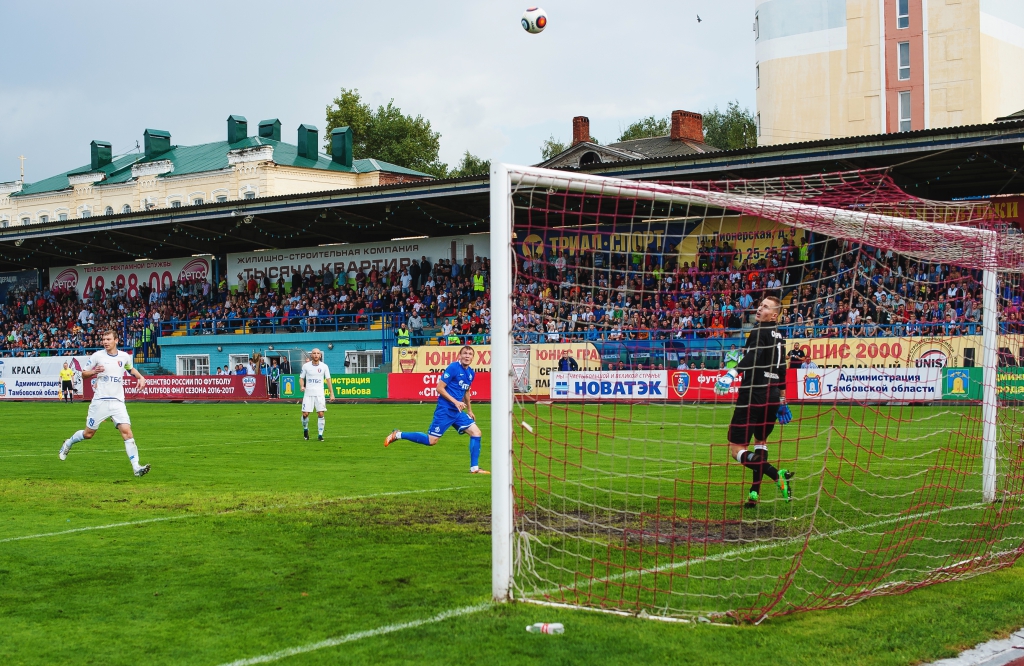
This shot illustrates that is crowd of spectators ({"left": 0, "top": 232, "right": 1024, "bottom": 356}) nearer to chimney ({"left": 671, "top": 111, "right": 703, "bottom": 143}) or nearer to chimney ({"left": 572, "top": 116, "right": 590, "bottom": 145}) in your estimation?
chimney ({"left": 572, "top": 116, "right": 590, "bottom": 145})

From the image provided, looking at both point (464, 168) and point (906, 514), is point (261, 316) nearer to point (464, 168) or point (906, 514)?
point (906, 514)

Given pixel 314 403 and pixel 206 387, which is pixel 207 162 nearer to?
pixel 206 387

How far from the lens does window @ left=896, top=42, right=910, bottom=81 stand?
47812mm

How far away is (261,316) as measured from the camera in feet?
143

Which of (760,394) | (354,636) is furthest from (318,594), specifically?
(760,394)

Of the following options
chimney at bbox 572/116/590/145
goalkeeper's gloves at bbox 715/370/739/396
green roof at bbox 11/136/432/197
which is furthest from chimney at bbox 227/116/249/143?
goalkeeper's gloves at bbox 715/370/739/396

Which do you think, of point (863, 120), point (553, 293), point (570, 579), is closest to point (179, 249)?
point (863, 120)

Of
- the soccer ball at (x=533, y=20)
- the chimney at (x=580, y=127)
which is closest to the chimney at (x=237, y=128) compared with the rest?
the chimney at (x=580, y=127)

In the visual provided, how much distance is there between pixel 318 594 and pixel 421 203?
3058 cm

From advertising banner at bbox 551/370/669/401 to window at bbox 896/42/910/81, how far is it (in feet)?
101

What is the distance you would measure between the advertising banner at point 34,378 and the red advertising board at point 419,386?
14100mm

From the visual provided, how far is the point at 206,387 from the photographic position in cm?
3731

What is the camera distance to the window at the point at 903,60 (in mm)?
47812

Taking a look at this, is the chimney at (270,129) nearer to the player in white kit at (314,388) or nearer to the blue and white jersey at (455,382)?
the player in white kit at (314,388)
